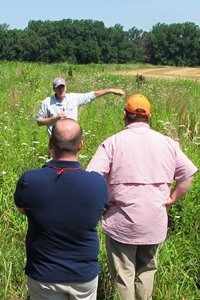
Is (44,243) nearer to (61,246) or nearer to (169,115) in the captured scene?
(61,246)

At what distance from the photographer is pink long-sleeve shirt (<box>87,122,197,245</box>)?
2918mm

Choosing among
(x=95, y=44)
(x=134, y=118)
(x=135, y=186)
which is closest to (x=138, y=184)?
(x=135, y=186)

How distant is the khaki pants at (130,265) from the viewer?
9.87ft

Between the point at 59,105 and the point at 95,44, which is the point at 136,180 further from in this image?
the point at 95,44

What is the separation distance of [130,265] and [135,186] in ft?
1.80

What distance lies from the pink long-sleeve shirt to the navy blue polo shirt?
1.93ft

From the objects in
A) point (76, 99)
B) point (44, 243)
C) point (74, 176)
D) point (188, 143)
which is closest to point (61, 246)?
point (44, 243)

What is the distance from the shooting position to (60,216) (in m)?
2.27

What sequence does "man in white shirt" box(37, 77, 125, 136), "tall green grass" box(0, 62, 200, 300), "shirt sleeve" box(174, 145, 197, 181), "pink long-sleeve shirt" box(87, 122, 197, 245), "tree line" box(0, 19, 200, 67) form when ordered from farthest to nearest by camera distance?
"tree line" box(0, 19, 200, 67) → "man in white shirt" box(37, 77, 125, 136) → "tall green grass" box(0, 62, 200, 300) → "shirt sleeve" box(174, 145, 197, 181) → "pink long-sleeve shirt" box(87, 122, 197, 245)

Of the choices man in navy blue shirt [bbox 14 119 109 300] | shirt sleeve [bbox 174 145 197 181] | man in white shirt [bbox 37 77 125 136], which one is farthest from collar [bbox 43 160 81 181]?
man in white shirt [bbox 37 77 125 136]

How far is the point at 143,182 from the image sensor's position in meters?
2.91

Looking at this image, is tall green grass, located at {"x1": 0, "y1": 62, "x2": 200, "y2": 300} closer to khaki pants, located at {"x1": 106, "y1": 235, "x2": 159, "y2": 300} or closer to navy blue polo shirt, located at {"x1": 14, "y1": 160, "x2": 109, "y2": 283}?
khaki pants, located at {"x1": 106, "y1": 235, "x2": 159, "y2": 300}

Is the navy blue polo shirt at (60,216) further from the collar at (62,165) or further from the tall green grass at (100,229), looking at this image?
the tall green grass at (100,229)

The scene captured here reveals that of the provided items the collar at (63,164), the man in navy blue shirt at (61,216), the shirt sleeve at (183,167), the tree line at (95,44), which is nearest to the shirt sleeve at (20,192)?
the man in navy blue shirt at (61,216)
